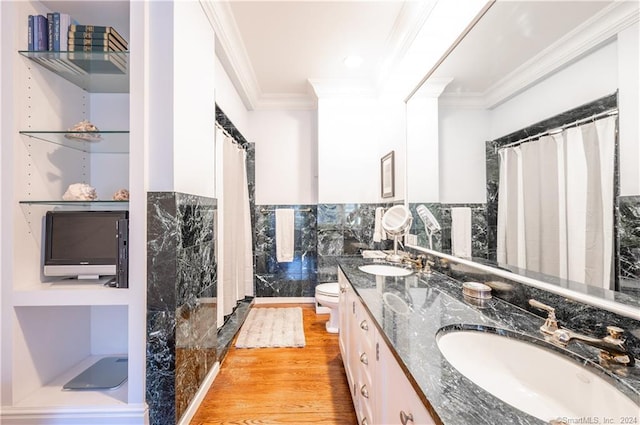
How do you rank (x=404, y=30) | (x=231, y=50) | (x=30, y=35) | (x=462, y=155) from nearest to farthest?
1. (x=30, y=35)
2. (x=462, y=155)
3. (x=404, y=30)
4. (x=231, y=50)

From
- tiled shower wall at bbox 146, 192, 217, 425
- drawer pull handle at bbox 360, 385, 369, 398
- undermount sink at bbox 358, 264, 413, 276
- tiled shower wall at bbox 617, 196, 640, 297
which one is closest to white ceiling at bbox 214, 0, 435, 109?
tiled shower wall at bbox 146, 192, 217, 425

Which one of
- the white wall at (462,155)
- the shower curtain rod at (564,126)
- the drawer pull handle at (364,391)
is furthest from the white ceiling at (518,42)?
the drawer pull handle at (364,391)

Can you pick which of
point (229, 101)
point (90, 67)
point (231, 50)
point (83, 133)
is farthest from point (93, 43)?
point (229, 101)

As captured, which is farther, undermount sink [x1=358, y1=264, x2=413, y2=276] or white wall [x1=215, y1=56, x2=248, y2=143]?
white wall [x1=215, y1=56, x2=248, y2=143]

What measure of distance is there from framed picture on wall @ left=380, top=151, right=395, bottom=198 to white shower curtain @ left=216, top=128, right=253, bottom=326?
1601 mm

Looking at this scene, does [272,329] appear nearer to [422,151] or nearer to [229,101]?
[422,151]

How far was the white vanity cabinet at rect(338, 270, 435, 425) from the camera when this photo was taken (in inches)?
27.2

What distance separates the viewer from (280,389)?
5.70 ft

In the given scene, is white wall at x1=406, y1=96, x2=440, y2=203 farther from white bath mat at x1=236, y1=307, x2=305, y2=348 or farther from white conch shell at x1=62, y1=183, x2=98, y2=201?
white conch shell at x1=62, y1=183, x2=98, y2=201

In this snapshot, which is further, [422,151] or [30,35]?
[422,151]

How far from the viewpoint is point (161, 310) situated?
1.29m

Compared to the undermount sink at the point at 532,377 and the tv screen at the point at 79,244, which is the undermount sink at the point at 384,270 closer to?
the undermount sink at the point at 532,377

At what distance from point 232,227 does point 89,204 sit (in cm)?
123

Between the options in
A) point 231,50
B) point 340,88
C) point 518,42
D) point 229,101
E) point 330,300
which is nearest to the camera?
point 518,42
